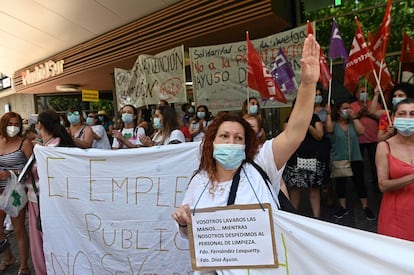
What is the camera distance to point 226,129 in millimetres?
2014

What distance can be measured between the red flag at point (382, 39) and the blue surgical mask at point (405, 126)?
1.82 metres

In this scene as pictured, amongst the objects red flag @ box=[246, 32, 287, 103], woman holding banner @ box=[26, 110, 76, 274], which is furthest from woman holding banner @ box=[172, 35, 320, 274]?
red flag @ box=[246, 32, 287, 103]

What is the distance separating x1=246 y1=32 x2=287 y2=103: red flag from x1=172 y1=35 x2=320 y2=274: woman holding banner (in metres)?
2.35

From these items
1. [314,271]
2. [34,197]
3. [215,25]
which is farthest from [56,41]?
[314,271]

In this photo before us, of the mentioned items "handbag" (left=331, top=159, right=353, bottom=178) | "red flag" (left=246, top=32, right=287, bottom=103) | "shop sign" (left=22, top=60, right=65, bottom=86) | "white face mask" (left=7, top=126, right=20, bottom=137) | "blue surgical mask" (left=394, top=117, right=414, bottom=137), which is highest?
"shop sign" (left=22, top=60, right=65, bottom=86)

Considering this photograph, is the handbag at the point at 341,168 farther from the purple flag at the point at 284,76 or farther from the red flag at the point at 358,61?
the purple flag at the point at 284,76

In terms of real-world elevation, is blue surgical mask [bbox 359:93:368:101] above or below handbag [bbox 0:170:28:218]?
above

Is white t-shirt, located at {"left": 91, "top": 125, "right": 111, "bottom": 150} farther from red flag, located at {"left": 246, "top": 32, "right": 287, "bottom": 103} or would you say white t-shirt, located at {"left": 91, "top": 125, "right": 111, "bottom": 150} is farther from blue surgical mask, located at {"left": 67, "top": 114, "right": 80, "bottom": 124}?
red flag, located at {"left": 246, "top": 32, "right": 287, "bottom": 103}

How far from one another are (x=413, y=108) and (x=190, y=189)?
5.36ft

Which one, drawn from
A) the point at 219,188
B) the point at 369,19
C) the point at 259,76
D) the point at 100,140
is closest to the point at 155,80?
the point at 100,140

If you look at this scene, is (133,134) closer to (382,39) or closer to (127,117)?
(127,117)

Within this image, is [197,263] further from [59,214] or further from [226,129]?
[59,214]

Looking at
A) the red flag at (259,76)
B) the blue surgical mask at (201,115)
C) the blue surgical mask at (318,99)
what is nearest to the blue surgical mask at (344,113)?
the blue surgical mask at (318,99)

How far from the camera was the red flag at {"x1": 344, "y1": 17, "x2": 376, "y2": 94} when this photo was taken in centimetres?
388
